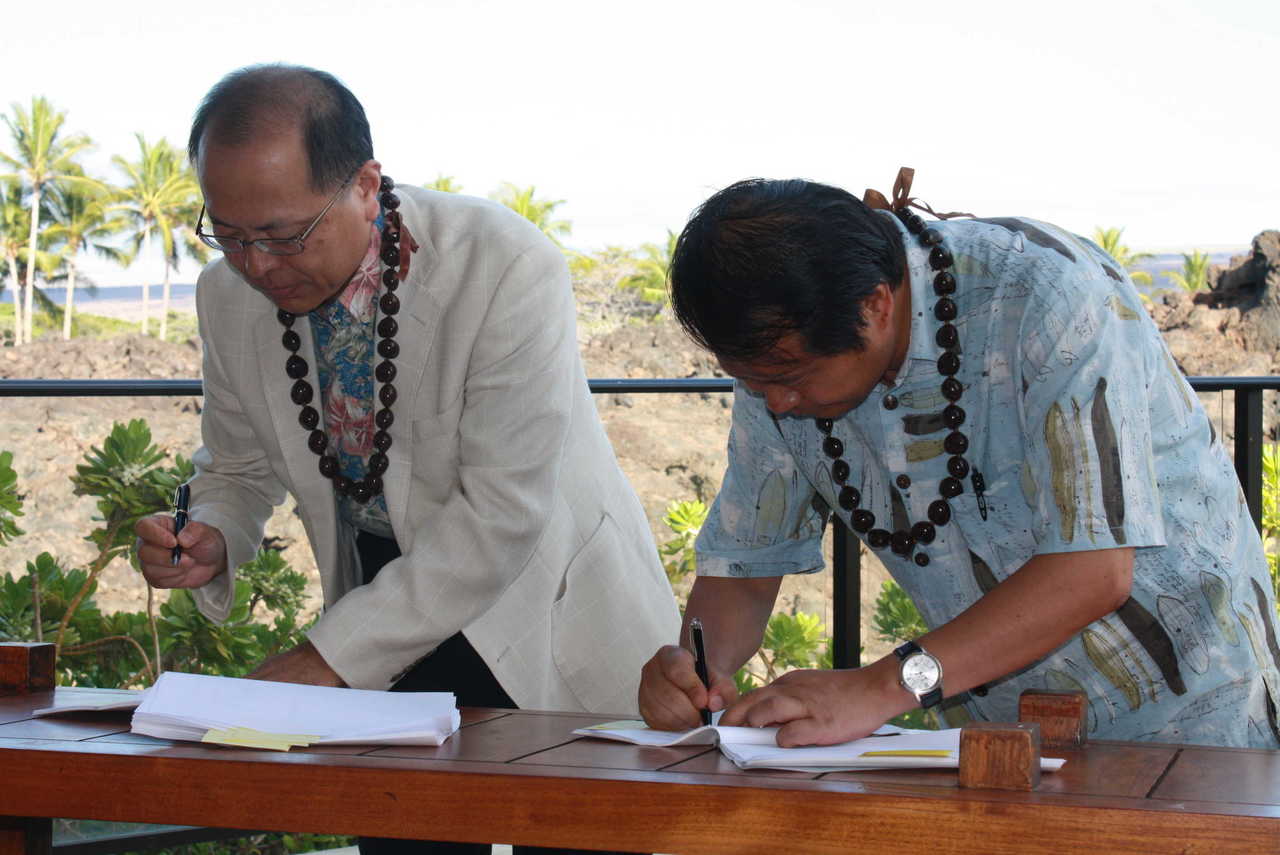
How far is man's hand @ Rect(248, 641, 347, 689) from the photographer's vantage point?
5.79ft

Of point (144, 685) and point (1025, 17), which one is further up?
point (1025, 17)

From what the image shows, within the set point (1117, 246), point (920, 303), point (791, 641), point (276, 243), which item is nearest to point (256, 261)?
point (276, 243)

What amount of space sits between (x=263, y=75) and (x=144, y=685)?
7.96ft

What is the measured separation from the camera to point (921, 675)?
1.41 metres

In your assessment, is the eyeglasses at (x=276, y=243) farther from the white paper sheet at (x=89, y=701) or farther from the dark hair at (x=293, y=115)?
the white paper sheet at (x=89, y=701)

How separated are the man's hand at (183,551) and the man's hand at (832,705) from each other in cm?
90

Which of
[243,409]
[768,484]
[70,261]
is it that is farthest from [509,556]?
[70,261]

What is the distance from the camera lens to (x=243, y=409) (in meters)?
2.04

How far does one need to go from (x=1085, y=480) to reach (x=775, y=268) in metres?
0.37

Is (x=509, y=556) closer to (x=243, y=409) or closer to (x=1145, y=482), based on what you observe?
(x=243, y=409)

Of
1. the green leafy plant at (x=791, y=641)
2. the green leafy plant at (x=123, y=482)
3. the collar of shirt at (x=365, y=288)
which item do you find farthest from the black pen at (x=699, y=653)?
the green leafy plant at (x=791, y=641)

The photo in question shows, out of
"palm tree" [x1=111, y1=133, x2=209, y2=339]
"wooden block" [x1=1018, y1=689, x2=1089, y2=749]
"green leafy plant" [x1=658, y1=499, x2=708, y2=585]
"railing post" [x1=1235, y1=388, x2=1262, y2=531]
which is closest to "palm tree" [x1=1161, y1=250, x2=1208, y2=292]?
"palm tree" [x1=111, y1=133, x2=209, y2=339]

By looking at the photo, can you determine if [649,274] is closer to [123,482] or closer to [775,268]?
[123,482]

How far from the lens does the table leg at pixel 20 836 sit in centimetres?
152
